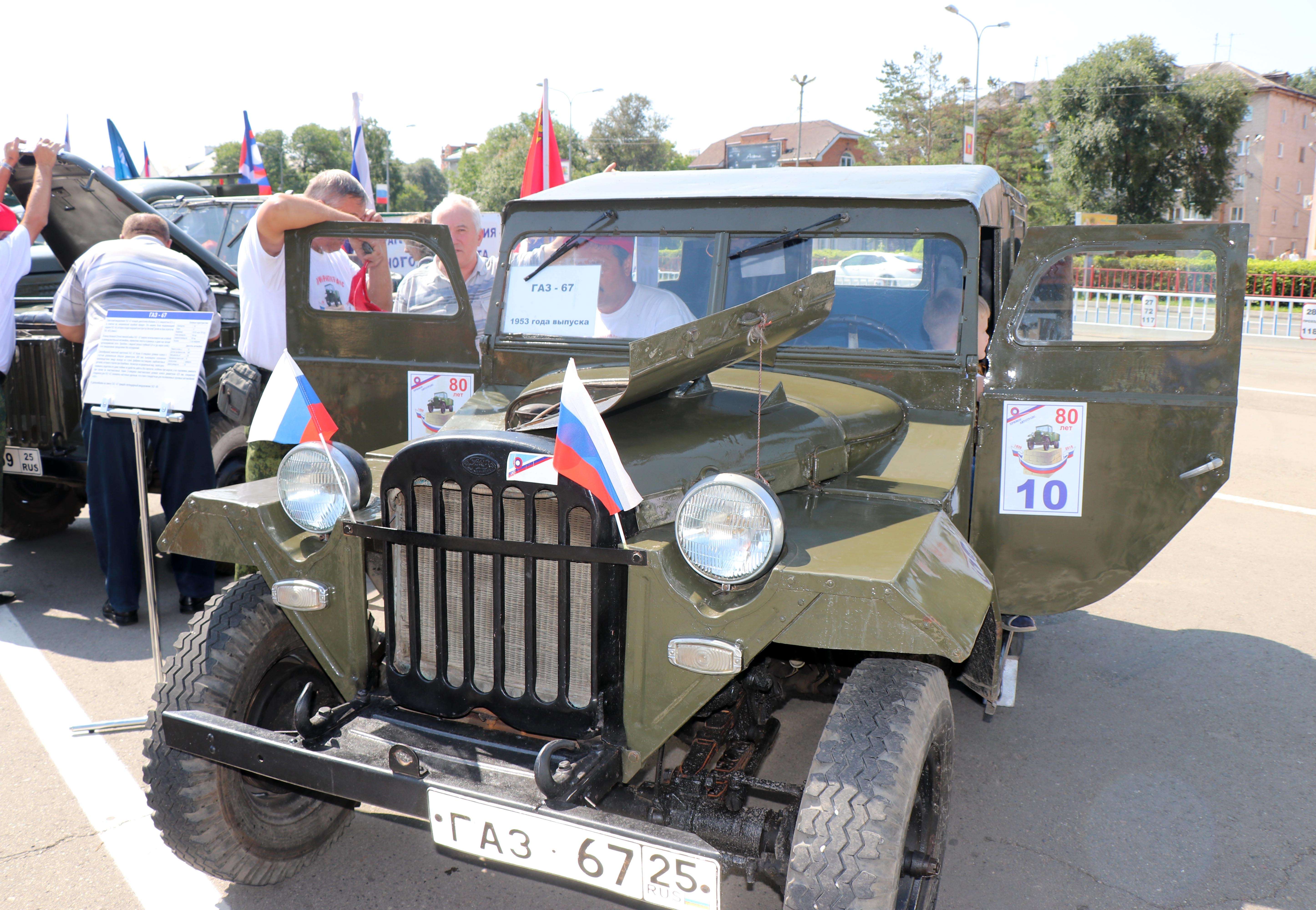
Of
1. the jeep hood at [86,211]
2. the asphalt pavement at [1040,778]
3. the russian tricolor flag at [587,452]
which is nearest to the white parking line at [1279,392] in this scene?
the asphalt pavement at [1040,778]

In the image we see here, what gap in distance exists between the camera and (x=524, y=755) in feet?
7.57

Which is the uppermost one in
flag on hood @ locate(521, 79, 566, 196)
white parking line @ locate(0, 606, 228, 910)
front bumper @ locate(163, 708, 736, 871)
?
flag on hood @ locate(521, 79, 566, 196)

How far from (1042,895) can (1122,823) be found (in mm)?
566

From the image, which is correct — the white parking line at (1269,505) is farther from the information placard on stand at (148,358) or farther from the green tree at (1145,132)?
the green tree at (1145,132)

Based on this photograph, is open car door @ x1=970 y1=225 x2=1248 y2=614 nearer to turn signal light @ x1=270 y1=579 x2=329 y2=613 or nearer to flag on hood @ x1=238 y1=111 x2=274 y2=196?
turn signal light @ x1=270 y1=579 x2=329 y2=613

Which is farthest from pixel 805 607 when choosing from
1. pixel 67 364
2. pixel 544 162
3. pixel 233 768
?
pixel 544 162

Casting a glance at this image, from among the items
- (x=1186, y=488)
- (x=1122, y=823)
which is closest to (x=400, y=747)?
(x=1122, y=823)

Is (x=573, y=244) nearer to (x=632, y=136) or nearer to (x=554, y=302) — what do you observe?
(x=554, y=302)

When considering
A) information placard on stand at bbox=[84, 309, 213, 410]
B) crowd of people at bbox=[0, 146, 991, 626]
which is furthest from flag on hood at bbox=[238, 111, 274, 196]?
information placard on stand at bbox=[84, 309, 213, 410]

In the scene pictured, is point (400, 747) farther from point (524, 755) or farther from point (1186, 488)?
point (1186, 488)

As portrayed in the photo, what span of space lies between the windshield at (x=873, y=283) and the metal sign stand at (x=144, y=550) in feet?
7.89

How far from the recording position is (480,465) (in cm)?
229

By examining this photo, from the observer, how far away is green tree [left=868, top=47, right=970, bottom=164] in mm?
51188

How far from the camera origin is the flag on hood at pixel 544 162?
24.0ft
